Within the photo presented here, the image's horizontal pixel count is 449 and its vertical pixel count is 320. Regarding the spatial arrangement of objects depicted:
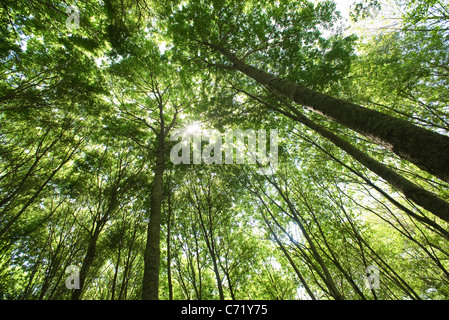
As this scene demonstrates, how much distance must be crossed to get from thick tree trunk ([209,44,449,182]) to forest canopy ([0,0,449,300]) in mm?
822

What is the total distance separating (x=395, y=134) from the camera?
51.9 inches

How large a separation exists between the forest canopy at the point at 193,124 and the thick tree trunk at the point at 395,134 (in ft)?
2.70

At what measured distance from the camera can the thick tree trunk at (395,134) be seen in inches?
42.9

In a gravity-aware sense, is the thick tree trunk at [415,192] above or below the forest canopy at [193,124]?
below

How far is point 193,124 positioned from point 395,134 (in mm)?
7211

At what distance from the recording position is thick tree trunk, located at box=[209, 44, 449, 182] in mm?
1091

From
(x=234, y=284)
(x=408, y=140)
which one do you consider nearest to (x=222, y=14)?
(x=408, y=140)

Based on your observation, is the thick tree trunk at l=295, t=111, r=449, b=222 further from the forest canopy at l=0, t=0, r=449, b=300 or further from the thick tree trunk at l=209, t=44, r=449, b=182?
the forest canopy at l=0, t=0, r=449, b=300
